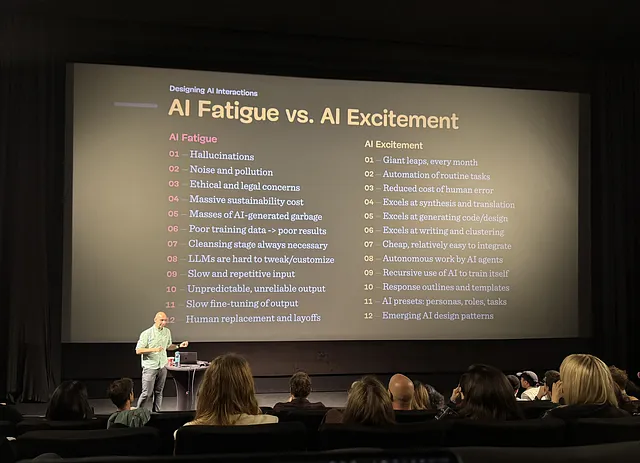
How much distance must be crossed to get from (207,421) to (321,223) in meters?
3.96

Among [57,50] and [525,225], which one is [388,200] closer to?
[525,225]

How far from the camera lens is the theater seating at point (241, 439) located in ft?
6.48

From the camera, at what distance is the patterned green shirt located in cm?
555

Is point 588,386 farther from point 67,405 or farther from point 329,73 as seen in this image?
point 329,73

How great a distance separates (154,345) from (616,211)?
17.2 feet

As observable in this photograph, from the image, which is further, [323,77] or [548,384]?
[323,77]

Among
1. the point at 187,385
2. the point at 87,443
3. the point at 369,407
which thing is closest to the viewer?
the point at 87,443

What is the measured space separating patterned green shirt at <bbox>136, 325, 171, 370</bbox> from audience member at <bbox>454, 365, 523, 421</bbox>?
3.65 m

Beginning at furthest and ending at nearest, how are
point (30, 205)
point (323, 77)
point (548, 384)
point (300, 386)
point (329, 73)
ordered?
point (329, 73), point (323, 77), point (30, 205), point (548, 384), point (300, 386)

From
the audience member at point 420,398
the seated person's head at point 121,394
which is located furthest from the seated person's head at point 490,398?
the seated person's head at point 121,394

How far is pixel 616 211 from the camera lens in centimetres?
698

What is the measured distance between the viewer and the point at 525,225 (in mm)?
6750

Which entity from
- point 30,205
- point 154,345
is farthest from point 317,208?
point 30,205

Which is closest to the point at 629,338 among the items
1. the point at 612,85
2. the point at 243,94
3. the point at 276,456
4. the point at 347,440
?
the point at 612,85
